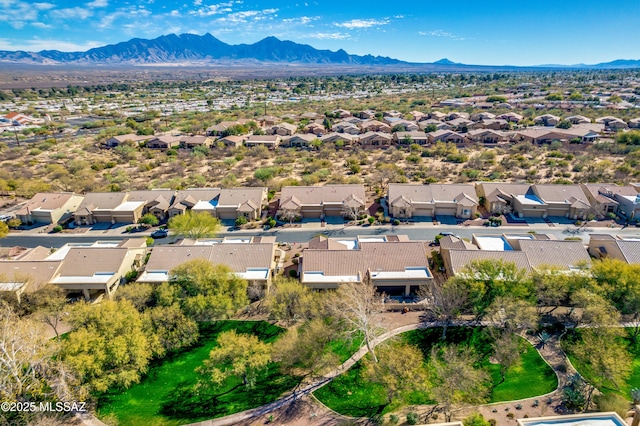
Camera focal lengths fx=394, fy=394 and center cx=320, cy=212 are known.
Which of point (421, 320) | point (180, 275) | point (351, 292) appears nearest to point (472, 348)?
point (421, 320)

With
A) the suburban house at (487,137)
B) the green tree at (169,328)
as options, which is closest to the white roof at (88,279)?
the green tree at (169,328)

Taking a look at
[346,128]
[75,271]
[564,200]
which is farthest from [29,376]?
[346,128]

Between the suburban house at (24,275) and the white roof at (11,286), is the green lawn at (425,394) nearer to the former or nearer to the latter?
the suburban house at (24,275)

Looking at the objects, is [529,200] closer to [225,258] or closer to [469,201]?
[469,201]

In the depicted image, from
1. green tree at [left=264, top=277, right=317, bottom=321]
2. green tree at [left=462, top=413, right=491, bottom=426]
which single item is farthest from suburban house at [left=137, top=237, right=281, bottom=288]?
green tree at [left=462, top=413, right=491, bottom=426]

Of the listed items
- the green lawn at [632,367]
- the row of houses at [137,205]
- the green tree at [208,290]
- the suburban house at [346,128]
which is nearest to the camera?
the green lawn at [632,367]

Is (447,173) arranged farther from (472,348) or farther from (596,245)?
(472,348)
